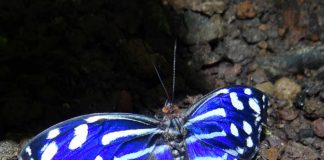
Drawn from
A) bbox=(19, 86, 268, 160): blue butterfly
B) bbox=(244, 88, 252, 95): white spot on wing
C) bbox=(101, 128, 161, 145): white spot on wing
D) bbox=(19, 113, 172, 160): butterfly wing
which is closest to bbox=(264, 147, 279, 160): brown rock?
bbox=(19, 86, 268, 160): blue butterfly

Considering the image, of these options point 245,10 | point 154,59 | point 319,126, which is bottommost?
point 319,126

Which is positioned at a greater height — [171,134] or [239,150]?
[171,134]

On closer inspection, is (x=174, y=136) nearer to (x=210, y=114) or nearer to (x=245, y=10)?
(x=210, y=114)

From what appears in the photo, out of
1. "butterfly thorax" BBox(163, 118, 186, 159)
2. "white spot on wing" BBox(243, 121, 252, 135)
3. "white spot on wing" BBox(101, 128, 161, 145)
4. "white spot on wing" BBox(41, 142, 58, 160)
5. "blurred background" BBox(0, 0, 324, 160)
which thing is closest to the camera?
"white spot on wing" BBox(41, 142, 58, 160)

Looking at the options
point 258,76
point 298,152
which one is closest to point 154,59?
point 258,76

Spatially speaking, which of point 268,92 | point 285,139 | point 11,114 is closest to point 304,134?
point 285,139

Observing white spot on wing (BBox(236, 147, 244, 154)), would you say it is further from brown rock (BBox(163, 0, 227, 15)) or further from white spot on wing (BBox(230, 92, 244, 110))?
brown rock (BBox(163, 0, 227, 15))

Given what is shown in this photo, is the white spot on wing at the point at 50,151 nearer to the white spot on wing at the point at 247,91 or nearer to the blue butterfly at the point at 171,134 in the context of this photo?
the blue butterfly at the point at 171,134
